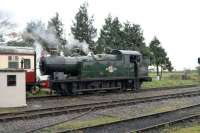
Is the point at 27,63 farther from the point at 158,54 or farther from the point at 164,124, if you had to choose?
the point at 158,54

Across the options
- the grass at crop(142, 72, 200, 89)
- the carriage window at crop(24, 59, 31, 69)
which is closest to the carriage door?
the grass at crop(142, 72, 200, 89)

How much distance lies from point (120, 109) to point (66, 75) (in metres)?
7.99

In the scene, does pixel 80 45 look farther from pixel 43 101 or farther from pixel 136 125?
pixel 136 125

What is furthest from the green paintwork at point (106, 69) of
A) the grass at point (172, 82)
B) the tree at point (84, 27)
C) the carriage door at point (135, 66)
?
the tree at point (84, 27)

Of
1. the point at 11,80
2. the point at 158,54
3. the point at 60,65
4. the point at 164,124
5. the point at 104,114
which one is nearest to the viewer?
the point at 164,124

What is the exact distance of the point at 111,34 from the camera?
49000 millimetres

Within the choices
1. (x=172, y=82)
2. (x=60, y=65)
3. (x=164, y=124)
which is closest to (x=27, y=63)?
(x=60, y=65)

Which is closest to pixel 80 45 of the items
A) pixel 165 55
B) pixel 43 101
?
pixel 43 101

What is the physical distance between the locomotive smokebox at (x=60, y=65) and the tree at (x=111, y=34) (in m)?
20.7

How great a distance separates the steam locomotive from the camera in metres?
24.8

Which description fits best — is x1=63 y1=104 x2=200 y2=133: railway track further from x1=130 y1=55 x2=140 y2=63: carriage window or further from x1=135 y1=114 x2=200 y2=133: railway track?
x1=130 y1=55 x2=140 y2=63: carriage window

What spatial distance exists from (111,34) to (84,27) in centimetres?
491

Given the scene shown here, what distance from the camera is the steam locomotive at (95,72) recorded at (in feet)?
81.2

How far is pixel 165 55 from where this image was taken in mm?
56656
